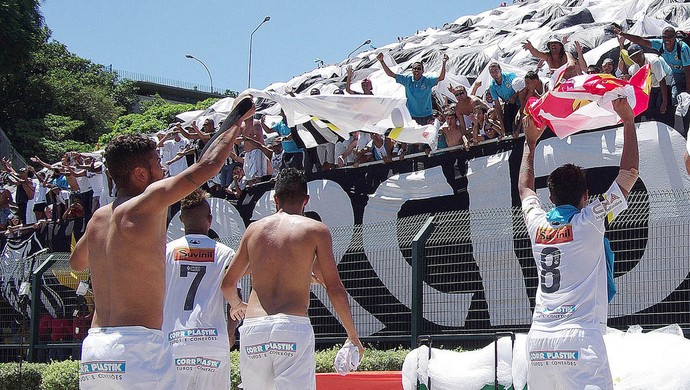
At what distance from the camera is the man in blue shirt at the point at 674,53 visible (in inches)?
403

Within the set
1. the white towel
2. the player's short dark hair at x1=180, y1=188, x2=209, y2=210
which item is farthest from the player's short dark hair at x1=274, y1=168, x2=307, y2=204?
the white towel

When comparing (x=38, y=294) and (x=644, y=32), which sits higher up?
(x=644, y=32)

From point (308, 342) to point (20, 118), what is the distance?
41.8 meters

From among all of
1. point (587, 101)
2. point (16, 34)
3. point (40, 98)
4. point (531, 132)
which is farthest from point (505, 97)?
point (40, 98)

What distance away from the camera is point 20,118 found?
4447 cm

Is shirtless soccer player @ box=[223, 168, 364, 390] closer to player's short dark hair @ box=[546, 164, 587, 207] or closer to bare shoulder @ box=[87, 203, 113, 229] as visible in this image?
bare shoulder @ box=[87, 203, 113, 229]

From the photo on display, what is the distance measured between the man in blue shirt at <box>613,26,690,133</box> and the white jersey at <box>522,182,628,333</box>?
203 inches

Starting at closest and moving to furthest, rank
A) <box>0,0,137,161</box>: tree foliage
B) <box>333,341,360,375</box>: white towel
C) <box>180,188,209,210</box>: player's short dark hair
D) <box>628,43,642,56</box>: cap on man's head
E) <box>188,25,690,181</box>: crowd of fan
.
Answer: <box>333,341,360,375</box>: white towel → <box>180,188,209,210</box>: player's short dark hair → <box>188,25,690,181</box>: crowd of fan → <box>628,43,642,56</box>: cap on man's head → <box>0,0,137,161</box>: tree foliage

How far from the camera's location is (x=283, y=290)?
6.09 metres

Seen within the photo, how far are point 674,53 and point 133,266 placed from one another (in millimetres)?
8117

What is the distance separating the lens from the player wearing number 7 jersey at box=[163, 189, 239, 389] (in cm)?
650

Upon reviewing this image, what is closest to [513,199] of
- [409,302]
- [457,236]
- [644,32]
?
[457,236]

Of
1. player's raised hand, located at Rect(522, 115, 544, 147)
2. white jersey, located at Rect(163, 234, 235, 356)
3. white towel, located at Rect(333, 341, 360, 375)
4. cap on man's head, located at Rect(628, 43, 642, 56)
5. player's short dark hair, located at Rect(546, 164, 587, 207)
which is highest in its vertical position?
cap on man's head, located at Rect(628, 43, 642, 56)

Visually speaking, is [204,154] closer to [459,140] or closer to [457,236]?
[457,236]
